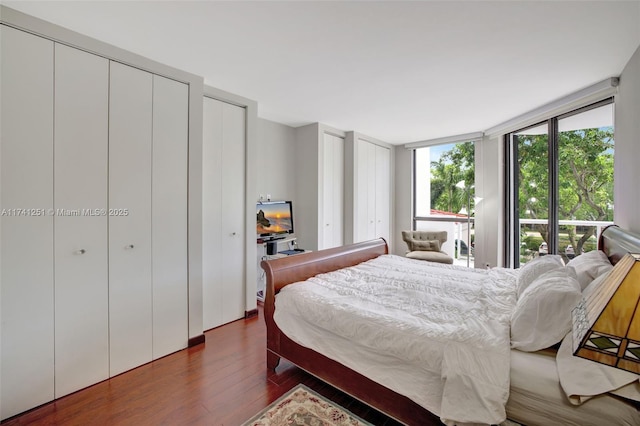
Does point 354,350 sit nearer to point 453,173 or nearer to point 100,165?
point 100,165

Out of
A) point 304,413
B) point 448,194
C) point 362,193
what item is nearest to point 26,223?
point 304,413

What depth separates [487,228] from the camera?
15.4 feet

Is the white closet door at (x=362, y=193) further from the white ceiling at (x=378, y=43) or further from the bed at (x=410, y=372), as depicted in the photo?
the bed at (x=410, y=372)

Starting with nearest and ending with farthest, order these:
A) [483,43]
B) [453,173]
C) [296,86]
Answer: [483,43], [296,86], [453,173]

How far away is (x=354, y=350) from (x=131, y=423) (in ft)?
4.85

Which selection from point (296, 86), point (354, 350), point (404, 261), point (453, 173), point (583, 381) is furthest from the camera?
point (453, 173)

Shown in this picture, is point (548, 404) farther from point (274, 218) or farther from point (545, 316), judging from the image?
point (274, 218)

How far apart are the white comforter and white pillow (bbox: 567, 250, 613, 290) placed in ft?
1.42

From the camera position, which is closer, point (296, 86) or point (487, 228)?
point (296, 86)

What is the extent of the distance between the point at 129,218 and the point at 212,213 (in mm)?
845

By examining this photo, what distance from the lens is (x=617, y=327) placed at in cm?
79

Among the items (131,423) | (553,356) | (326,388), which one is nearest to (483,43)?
(553,356)

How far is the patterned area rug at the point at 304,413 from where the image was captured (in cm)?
172

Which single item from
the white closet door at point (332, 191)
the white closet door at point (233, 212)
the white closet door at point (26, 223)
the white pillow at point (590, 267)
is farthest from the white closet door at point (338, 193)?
the white closet door at point (26, 223)
